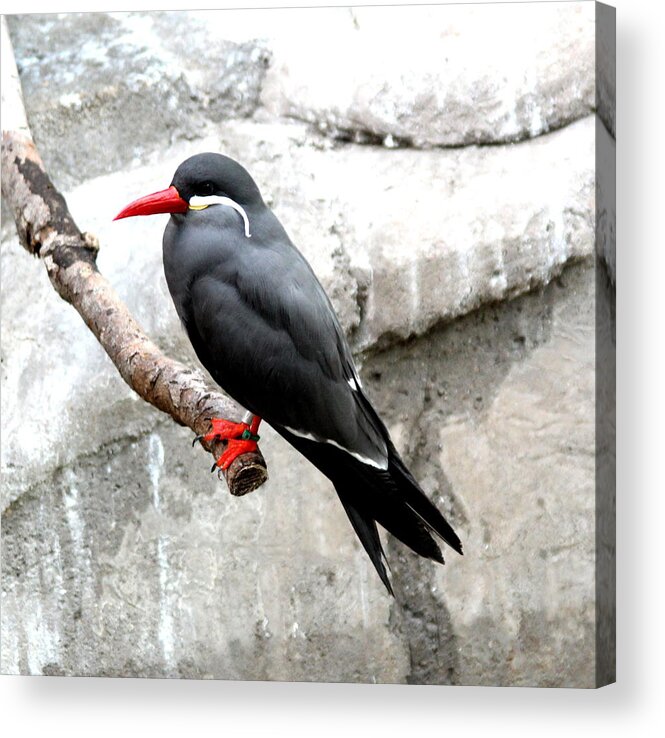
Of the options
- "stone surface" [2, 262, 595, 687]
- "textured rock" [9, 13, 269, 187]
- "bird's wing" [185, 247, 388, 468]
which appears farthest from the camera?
"textured rock" [9, 13, 269, 187]

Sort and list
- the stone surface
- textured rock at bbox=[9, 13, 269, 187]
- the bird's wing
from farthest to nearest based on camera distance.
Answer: textured rock at bbox=[9, 13, 269, 187] < the stone surface < the bird's wing

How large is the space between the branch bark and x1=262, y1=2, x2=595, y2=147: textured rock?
1.70ft

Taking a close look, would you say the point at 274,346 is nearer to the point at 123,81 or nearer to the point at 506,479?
the point at 506,479

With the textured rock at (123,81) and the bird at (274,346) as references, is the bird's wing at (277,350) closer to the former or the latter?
the bird at (274,346)

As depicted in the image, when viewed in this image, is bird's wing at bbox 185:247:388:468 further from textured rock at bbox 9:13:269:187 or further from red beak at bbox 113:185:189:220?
textured rock at bbox 9:13:269:187

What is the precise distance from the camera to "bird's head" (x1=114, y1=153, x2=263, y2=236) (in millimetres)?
2596

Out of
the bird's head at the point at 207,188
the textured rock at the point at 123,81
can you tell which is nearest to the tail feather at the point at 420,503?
the bird's head at the point at 207,188

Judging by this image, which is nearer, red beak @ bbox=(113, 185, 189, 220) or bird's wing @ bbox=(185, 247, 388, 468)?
bird's wing @ bbox=(185, 247, 388, 468)

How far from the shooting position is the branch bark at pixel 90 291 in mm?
2562

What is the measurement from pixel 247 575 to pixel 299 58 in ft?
3.55

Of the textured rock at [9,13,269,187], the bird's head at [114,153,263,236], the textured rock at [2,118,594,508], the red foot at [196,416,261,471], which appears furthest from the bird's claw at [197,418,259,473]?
the textured rock at [9,13,269,187]

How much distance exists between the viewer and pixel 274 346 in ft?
8.19

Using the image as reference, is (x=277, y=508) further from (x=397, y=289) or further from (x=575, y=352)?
(x=575, y=352)

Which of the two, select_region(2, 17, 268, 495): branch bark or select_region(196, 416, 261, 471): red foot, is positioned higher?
select_region(2, 17, 268, 495): branch bark
